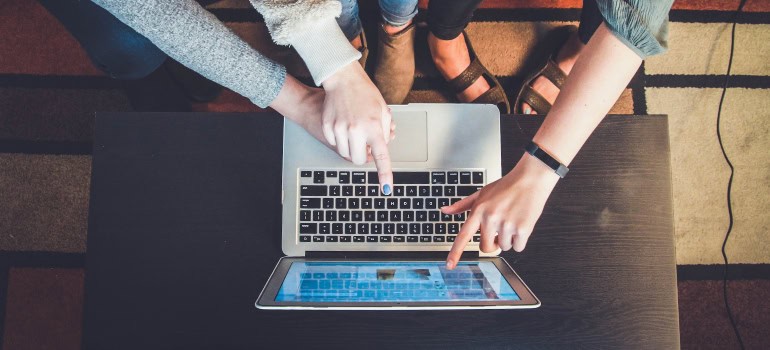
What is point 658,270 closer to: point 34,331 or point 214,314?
point 214,314

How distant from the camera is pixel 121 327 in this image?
0.70 metres

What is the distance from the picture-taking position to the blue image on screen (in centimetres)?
59

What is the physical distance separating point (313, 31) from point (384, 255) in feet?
1.16

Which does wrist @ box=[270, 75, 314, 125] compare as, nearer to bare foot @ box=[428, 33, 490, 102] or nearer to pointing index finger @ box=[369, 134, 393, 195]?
pointing index finger @ box=[369, 134, 393, 195]

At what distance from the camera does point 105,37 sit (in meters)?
0.83

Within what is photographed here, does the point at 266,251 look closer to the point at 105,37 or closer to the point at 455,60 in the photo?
the point at 105,37

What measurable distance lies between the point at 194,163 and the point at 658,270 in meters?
0.76

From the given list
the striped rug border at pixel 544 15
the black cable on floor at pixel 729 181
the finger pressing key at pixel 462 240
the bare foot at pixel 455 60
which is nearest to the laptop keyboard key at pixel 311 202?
the finger pressing key at pixel 462 240

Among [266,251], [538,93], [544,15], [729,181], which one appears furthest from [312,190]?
[729,181]

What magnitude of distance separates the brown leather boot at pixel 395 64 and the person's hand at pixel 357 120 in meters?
0.44

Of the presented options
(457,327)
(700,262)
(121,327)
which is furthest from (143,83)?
(700,262)

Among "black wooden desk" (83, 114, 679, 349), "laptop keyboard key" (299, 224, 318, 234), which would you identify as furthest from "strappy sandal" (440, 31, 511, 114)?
"laptop keyboard key" (299, 224, 318, 234)

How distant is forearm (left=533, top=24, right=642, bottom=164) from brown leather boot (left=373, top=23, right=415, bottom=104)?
0.52m

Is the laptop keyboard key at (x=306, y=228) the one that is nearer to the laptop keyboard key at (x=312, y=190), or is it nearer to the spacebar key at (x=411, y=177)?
the laptop keyboard key at (x=312, y=190)
